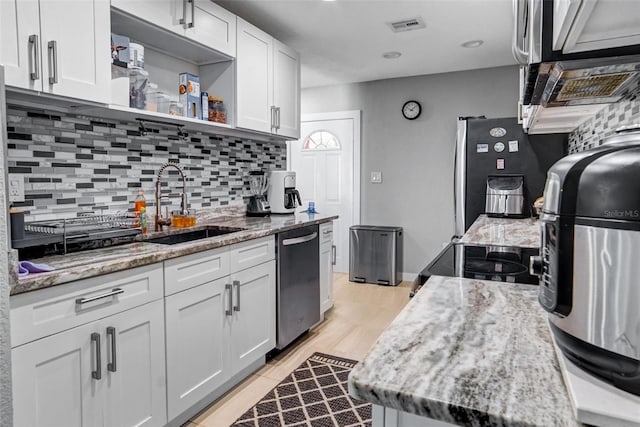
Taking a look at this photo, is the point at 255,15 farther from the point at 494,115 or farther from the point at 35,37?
the point at 494,115

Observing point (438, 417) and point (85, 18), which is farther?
point (85, 18)

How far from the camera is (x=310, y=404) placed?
6.82 ft

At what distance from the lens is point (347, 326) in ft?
10.5

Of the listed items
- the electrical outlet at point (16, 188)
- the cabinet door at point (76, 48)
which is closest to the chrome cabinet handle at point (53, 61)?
the cabinet door at point (76, 48)

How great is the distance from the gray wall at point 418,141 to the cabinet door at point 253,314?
2.48 metres

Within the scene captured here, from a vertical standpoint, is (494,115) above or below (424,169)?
above

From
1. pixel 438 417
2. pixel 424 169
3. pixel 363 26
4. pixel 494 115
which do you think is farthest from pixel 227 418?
pixel 494 115

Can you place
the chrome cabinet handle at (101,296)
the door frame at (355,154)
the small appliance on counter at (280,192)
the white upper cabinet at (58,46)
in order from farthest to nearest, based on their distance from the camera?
the door frame at (355,154)
the small appliance on counter at (280,192)
the white upper cabinet at (58,46)
the chrome cabinet handle at (101,296)

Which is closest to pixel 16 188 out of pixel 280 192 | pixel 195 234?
pixel 195 234

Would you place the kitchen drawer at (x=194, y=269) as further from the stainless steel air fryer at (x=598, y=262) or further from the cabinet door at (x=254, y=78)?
the stainless steel air fryer at (x=598, y=262)

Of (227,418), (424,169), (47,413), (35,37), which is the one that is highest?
(35,37)

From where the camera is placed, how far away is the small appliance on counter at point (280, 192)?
329 centimetres

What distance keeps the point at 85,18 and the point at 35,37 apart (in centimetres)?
25

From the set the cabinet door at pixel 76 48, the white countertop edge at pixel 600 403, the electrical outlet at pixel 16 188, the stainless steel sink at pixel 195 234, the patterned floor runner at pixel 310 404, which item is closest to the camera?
the white countertop edge at pixel 600 403
